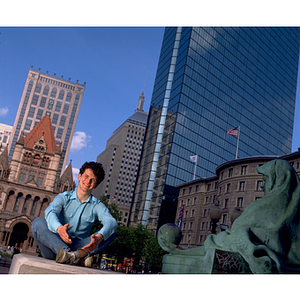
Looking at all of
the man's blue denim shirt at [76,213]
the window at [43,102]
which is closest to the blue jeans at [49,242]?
the man's blue denim shirt at [76,213]

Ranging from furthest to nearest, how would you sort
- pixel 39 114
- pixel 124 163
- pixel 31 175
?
pixel 124 163 → pixel 39 114 → pixel 31 175

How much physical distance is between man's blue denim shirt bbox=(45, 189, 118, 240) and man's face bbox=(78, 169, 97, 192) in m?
0.14

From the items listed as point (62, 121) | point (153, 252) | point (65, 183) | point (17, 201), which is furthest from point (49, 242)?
point (62, 121)

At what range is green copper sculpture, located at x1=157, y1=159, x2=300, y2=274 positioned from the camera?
527 cm

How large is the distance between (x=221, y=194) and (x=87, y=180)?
159 feet

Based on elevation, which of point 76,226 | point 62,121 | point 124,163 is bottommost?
point 76,226

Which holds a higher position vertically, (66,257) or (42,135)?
(42,135)

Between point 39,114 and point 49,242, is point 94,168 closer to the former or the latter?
point 49,242

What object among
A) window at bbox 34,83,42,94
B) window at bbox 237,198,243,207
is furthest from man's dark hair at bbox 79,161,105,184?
window at bbox 34,83,42,94

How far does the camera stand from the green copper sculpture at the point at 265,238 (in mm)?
5273

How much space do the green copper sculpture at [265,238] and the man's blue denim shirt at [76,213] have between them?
204cm

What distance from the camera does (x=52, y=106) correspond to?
123m

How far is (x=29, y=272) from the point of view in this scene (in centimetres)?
282
